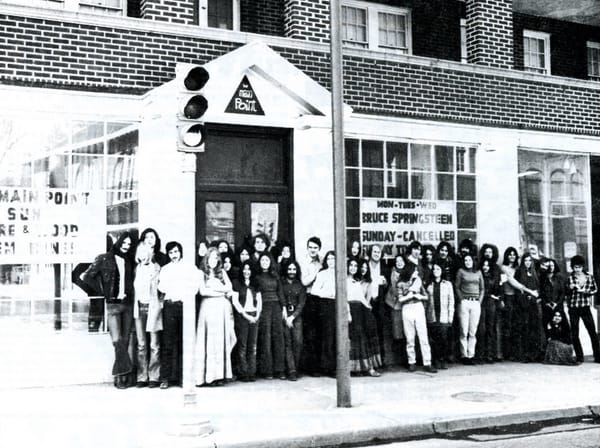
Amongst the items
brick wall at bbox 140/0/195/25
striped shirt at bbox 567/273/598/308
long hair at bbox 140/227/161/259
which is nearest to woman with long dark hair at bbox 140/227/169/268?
long hair at bbox 140/227/161/259

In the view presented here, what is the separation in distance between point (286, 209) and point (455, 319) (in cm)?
317

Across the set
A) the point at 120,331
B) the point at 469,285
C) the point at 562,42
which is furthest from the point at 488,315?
the point at 562,42

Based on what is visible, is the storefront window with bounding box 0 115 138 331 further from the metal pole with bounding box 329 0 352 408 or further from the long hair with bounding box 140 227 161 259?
the metal pole with bounding box 329 0 352 408

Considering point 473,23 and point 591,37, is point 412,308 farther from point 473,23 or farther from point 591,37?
point 591,37

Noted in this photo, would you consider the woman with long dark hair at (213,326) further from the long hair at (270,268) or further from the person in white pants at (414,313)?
the person in white pants at (414,313)

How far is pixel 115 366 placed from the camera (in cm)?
1006

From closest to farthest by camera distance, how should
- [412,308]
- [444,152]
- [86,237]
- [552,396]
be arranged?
[552,396]
[86,237]
[412,308]
[444,152]

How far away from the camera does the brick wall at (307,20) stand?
40.0 feet

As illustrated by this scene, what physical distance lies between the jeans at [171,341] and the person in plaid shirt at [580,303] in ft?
21.1

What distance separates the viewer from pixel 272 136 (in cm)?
1166

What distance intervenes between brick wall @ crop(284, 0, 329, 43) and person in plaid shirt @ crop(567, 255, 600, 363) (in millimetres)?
5542

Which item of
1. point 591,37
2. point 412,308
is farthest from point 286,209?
point 591,37

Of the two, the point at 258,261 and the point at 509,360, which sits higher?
the point at 258,261

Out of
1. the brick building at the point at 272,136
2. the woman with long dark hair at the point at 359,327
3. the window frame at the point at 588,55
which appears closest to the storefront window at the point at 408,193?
the brick building at the point at 272,136
